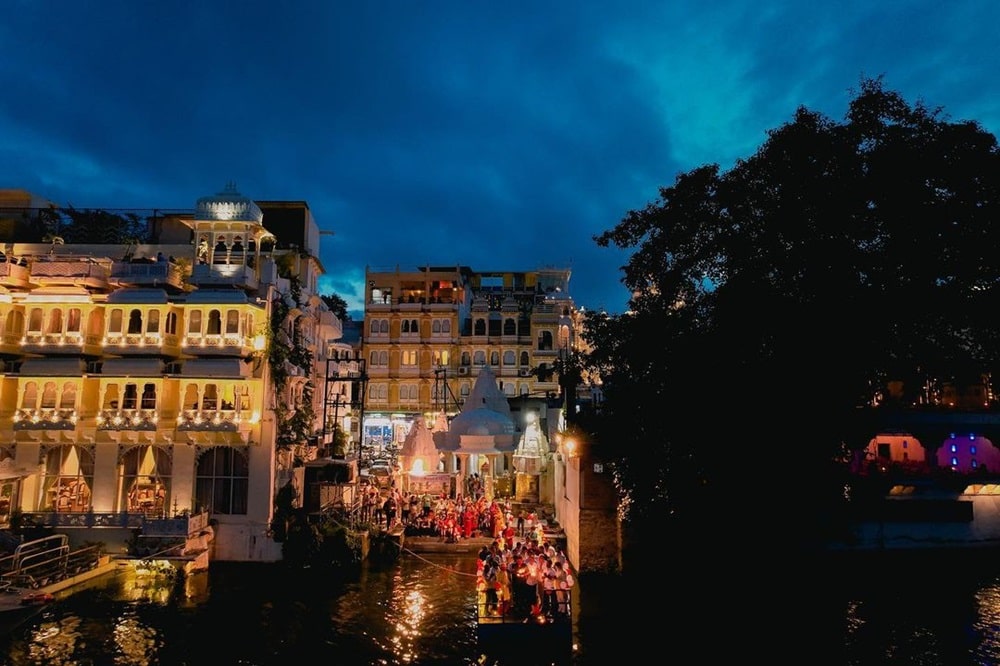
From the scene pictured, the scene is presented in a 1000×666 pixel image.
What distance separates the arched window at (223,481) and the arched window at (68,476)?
462cm

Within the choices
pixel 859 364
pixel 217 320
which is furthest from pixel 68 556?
pixel 859 364

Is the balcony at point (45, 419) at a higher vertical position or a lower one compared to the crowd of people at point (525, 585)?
higher

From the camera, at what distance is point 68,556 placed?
22.6m

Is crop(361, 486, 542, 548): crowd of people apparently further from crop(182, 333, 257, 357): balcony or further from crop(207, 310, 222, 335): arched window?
crop(207, 310, 222, 335): arched window

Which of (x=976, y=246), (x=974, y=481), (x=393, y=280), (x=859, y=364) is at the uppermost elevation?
(x=393, y=280)

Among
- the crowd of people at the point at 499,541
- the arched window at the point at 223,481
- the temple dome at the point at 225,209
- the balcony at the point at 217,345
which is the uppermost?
the temple dome at the point at 225,209

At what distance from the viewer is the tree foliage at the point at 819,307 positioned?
14.1m

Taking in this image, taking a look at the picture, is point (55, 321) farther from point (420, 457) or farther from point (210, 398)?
point (420, 457)

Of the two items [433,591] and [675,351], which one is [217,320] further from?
[675,351]

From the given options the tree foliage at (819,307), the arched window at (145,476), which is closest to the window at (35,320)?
the arched window at (145,476)

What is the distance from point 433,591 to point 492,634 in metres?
6.26

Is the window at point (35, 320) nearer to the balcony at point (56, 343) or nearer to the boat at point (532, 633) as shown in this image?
the balcony at point (56, 343)

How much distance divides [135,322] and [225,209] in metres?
6.10

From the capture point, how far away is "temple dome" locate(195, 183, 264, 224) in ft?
91.8
